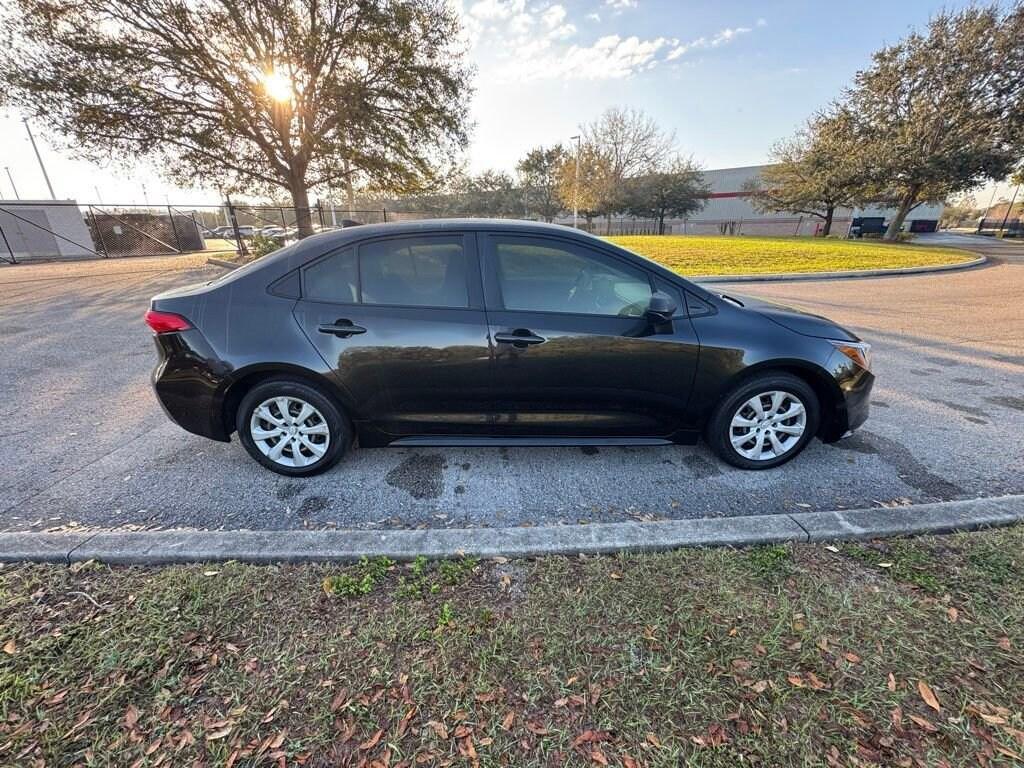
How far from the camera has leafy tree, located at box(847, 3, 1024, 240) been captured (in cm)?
2111

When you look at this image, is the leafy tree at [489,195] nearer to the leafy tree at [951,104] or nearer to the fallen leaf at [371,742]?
the leafy tree at [951,104]

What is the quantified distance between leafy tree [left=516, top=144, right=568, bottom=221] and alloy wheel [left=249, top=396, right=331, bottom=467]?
4601cm

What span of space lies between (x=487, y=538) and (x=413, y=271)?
1.68m

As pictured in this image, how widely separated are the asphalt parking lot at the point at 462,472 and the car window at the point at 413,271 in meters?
1.19

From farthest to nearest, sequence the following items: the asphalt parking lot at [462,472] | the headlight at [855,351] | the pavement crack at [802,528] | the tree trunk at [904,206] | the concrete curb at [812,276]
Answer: the tree trunk at [904,206], the concrete curb at [812,276], the headlight at [855,351], the asphalt parking lot at [462,472], the pavement crack at [802,528]

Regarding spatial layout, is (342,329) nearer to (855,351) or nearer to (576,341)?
(576,341)

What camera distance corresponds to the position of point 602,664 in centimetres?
163

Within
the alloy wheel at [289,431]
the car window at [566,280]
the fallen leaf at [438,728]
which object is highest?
the car window at [566,280]

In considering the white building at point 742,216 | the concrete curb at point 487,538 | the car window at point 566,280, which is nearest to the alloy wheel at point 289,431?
the concrete curb at point 487,538

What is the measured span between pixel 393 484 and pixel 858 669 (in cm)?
244

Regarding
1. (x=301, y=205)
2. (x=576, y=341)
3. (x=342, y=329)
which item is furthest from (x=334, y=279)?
(x=301, y=205)

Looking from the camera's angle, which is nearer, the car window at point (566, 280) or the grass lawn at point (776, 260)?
the car window at point (566, 280)

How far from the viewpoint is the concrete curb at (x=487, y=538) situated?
2.11 meters

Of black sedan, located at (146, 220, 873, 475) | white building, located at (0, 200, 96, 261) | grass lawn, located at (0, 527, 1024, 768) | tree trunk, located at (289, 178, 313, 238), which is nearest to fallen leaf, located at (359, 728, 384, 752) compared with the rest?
grass lawn, located at (0, 527, 1024, 768)
